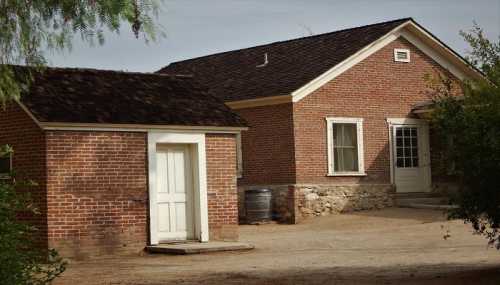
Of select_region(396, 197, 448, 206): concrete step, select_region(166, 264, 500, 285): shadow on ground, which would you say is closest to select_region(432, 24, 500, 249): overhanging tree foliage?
select_region(166, 264, 500, 285): shadow on ground

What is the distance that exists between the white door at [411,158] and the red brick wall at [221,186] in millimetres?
9912

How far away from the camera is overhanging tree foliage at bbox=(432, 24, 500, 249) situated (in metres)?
13.2

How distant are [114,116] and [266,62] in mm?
12748

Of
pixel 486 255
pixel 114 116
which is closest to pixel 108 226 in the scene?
pixel 114 116

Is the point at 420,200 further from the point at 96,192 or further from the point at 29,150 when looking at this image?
the point at 29,150

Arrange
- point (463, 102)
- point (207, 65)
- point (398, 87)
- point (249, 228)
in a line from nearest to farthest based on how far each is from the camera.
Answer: point (463, 102) < point (249, 228) < point (398, 87) < point (207, 65)

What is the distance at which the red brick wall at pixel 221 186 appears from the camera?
2023 centimetres

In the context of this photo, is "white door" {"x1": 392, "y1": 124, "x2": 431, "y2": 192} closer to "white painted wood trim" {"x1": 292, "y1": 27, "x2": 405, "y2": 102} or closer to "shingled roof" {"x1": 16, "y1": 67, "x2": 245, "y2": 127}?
"white painted wood trim" {"x1": 292, "y1": 27, "x2": 405, "y2": 102}

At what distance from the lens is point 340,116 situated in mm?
28406

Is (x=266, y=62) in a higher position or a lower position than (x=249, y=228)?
higher

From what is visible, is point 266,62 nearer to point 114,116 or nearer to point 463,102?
point 114,116

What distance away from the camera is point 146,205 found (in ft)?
63.0

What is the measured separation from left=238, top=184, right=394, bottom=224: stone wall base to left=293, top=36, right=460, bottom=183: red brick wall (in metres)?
0.26

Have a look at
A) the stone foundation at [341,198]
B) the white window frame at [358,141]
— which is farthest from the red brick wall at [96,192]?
the white window frame at [358,141]
